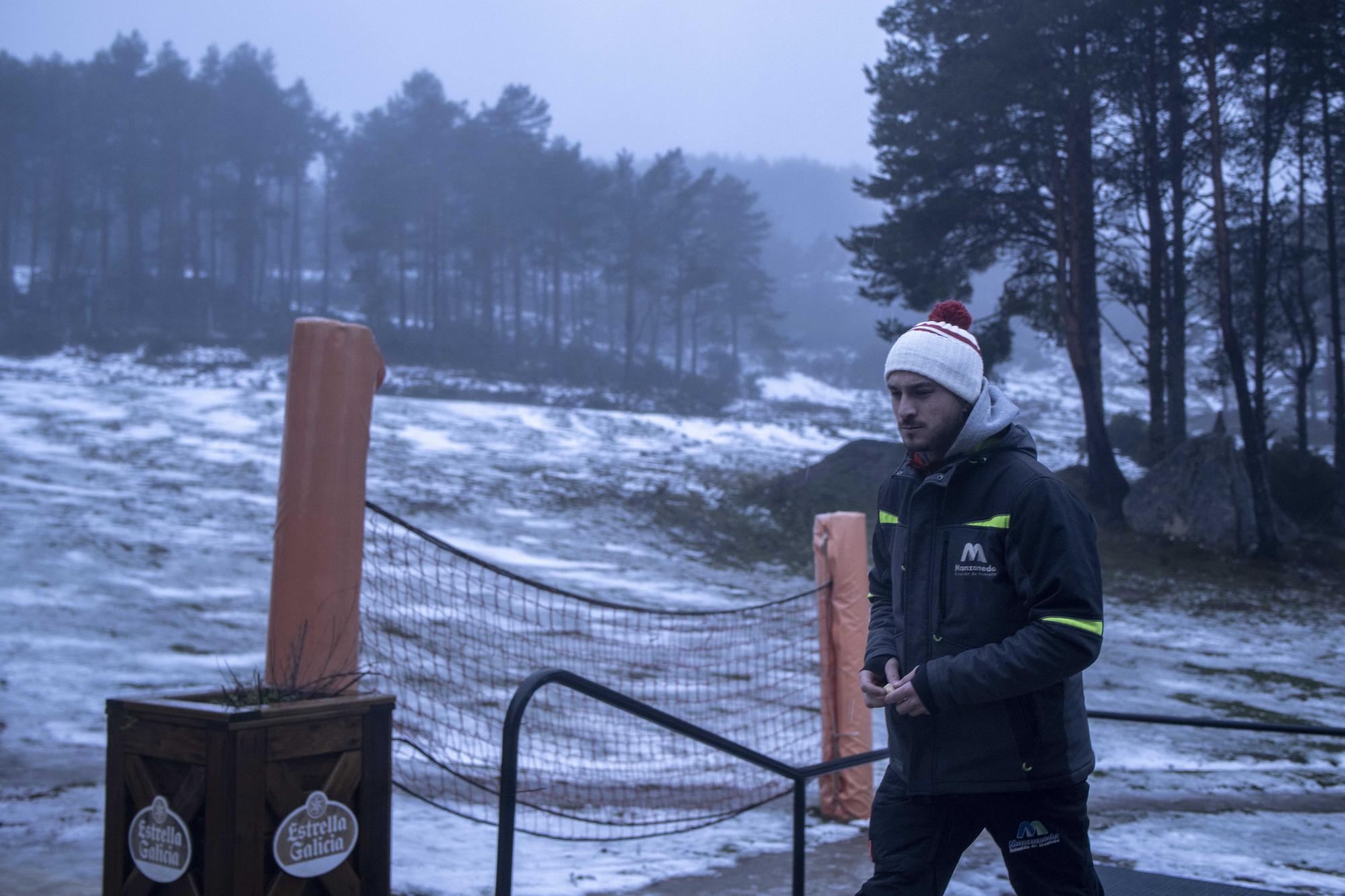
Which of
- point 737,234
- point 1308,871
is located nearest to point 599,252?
point 737,234

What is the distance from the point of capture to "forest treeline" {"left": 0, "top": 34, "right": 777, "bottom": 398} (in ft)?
150

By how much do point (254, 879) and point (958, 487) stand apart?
2027mm

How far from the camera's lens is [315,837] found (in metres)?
2.89

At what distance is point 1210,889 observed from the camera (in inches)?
150

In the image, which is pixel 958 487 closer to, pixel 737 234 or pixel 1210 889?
pixel 1210 889

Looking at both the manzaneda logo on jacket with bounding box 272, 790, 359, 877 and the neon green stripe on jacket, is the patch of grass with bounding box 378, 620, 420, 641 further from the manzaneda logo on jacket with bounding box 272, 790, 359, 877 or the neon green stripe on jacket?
the neon green stripe on jacket

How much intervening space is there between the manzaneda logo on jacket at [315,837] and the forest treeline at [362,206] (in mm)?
41249

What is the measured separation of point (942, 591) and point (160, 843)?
2.14 metres

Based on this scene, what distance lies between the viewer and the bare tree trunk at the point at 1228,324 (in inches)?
648

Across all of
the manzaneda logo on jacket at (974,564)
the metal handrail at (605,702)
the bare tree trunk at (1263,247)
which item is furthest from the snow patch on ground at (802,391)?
the manzaneda logo on jacket at (974,564)

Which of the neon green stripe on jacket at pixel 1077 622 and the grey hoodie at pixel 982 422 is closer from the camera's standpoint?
the neon green stripe on jacket at pixel 1077 622

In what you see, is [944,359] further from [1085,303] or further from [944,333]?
[1085,303]

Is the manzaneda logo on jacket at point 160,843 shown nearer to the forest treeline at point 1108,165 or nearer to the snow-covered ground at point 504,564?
the snow-covered ground at point 504,564

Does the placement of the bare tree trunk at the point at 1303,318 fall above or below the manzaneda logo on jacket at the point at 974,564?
above
